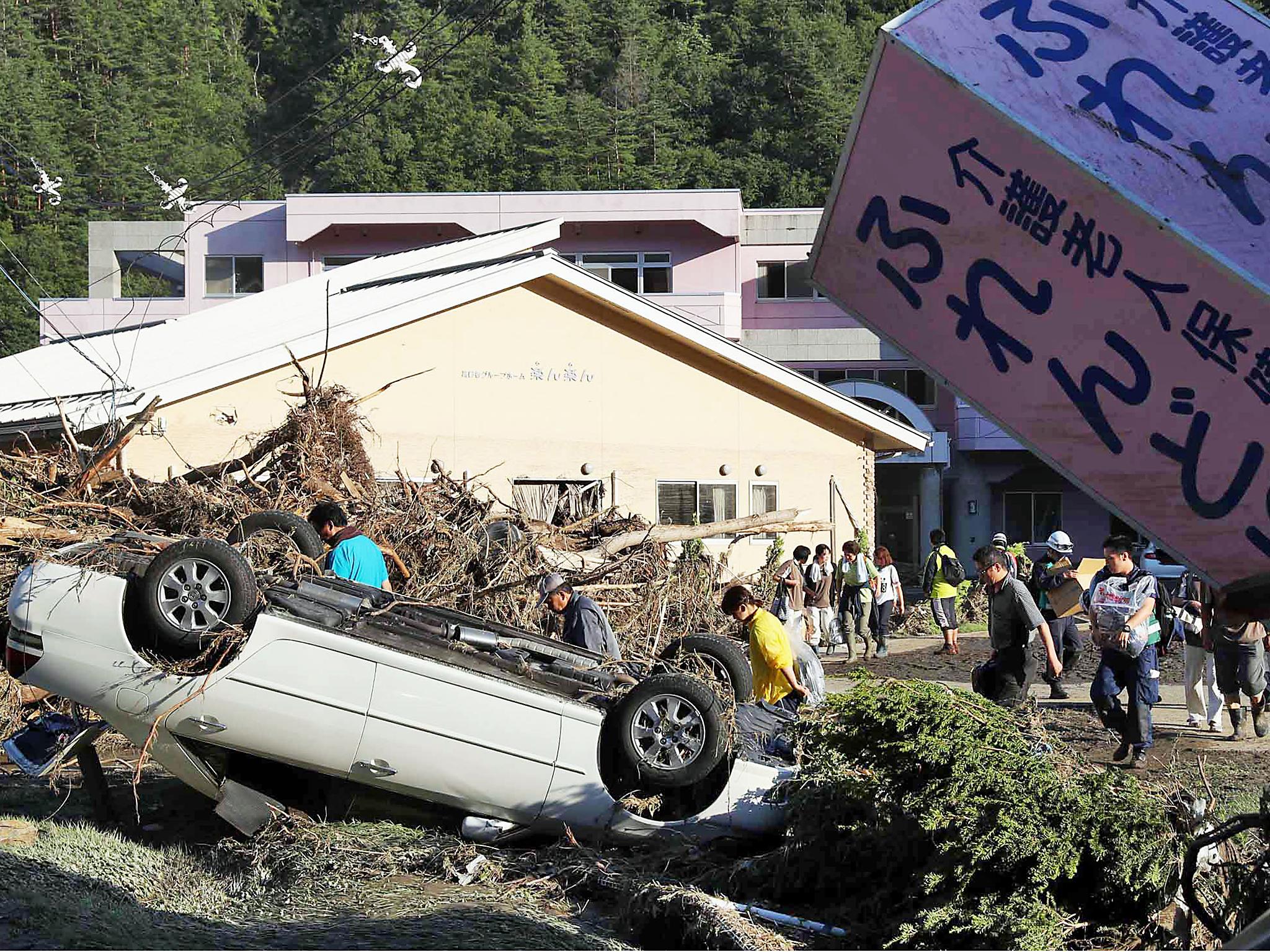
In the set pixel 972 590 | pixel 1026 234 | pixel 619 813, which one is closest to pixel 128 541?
pixel 619 813

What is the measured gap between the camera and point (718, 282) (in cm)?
4269

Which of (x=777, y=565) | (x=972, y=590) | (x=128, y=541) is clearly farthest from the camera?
(x=972, y=590)

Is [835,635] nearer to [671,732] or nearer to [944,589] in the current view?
[944,589]

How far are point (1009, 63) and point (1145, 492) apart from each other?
984 mm

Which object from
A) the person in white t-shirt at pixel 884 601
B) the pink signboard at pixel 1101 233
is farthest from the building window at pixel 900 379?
the pink signboard at pixel 1101 233

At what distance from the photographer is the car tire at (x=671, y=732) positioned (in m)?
7.43

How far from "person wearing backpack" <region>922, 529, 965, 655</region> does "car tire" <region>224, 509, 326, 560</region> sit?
10.4 metres

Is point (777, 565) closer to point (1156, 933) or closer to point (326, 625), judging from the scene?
point (326, 625)

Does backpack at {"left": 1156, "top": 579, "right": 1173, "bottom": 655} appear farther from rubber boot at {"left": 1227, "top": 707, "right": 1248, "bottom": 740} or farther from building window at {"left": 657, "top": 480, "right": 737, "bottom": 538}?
building window at {"left": 657, "top": 480, "right": 737, "bottom": 538}

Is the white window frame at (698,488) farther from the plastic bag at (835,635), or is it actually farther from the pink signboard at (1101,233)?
the pink signboard at (1101,233)

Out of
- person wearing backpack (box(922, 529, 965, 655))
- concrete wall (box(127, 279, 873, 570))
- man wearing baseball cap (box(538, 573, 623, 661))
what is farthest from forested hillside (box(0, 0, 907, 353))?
man wearing baseball cap (box(538, 573, 623, 661))

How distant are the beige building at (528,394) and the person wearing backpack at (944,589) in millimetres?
2762

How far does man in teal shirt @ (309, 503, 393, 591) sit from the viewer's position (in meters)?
9.28

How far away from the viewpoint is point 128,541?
28.1 ft
